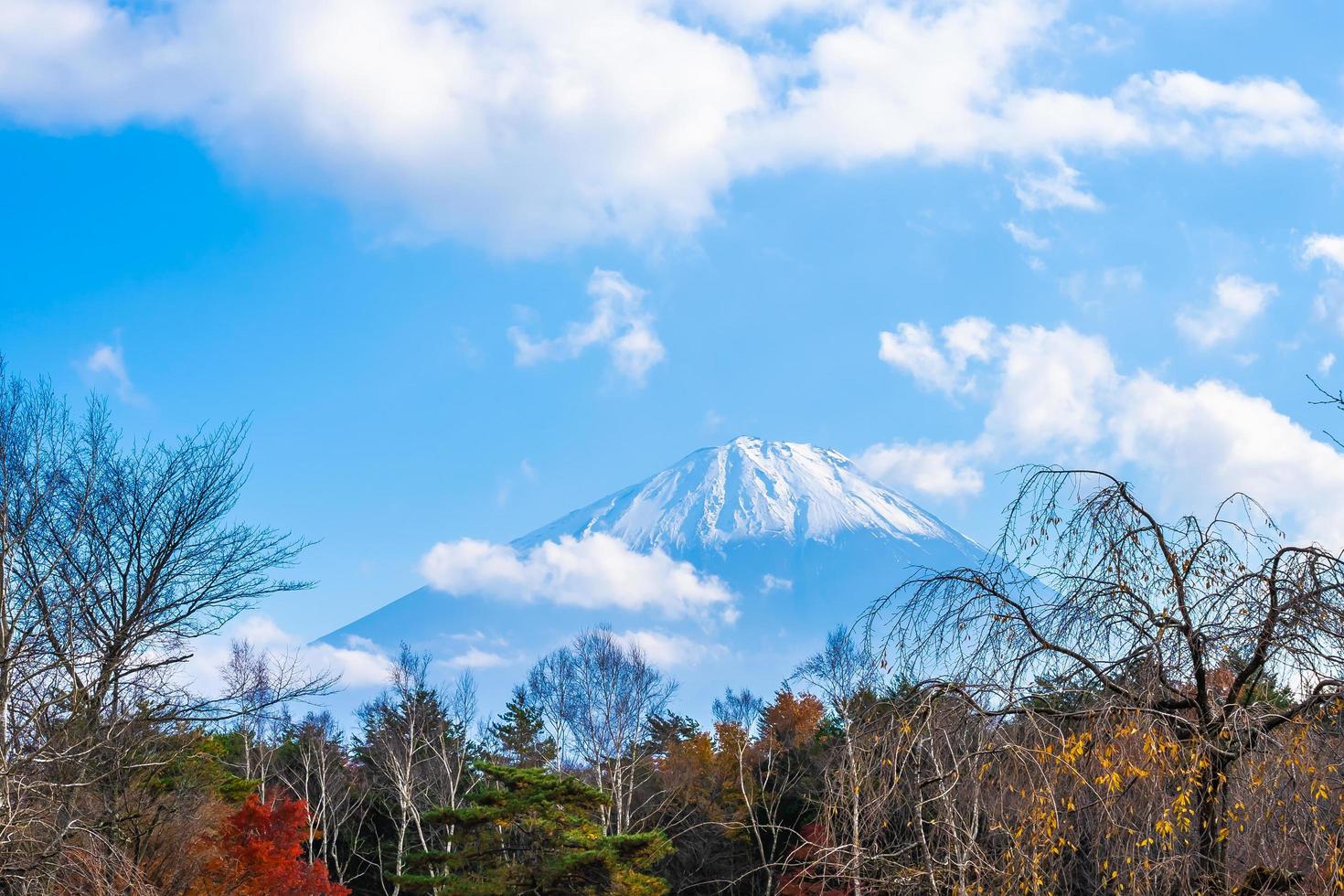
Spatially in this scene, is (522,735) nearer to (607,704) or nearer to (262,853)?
(607,704)

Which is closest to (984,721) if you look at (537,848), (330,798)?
(537,848)

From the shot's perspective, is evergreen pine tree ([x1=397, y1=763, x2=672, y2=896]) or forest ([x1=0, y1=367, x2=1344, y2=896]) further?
evergreen pine tree ([x1=397, y1=763, x2=672, y2=896])

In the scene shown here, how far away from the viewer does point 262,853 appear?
66.4 feet

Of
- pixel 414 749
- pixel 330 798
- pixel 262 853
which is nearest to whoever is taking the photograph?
pixel 262 853

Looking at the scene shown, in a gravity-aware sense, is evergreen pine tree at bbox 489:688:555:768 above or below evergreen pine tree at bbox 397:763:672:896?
above

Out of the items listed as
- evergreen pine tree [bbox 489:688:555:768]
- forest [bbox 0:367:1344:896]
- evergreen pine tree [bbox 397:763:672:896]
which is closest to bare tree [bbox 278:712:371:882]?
evergreen pine tree [bbox 489:688:555:768]

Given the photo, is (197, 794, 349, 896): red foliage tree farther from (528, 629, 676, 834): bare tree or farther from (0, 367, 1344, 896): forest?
(528, 629, 676, 834): bare tree

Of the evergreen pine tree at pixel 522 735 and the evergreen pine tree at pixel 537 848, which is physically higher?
the evergreen pine tree at pixel 522 735

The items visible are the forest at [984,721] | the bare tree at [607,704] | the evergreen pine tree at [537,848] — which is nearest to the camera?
the forest at [984,721]

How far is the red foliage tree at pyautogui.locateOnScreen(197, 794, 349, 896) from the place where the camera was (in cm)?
1918

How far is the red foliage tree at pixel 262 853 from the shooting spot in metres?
19.2

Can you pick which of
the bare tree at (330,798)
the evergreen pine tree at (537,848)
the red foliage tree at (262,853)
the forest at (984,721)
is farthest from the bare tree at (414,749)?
the forest at (984,721)

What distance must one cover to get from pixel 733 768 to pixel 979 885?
2945 cm

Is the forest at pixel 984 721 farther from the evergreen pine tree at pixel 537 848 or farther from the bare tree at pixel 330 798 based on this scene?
the bare tree at pixel 330 798
